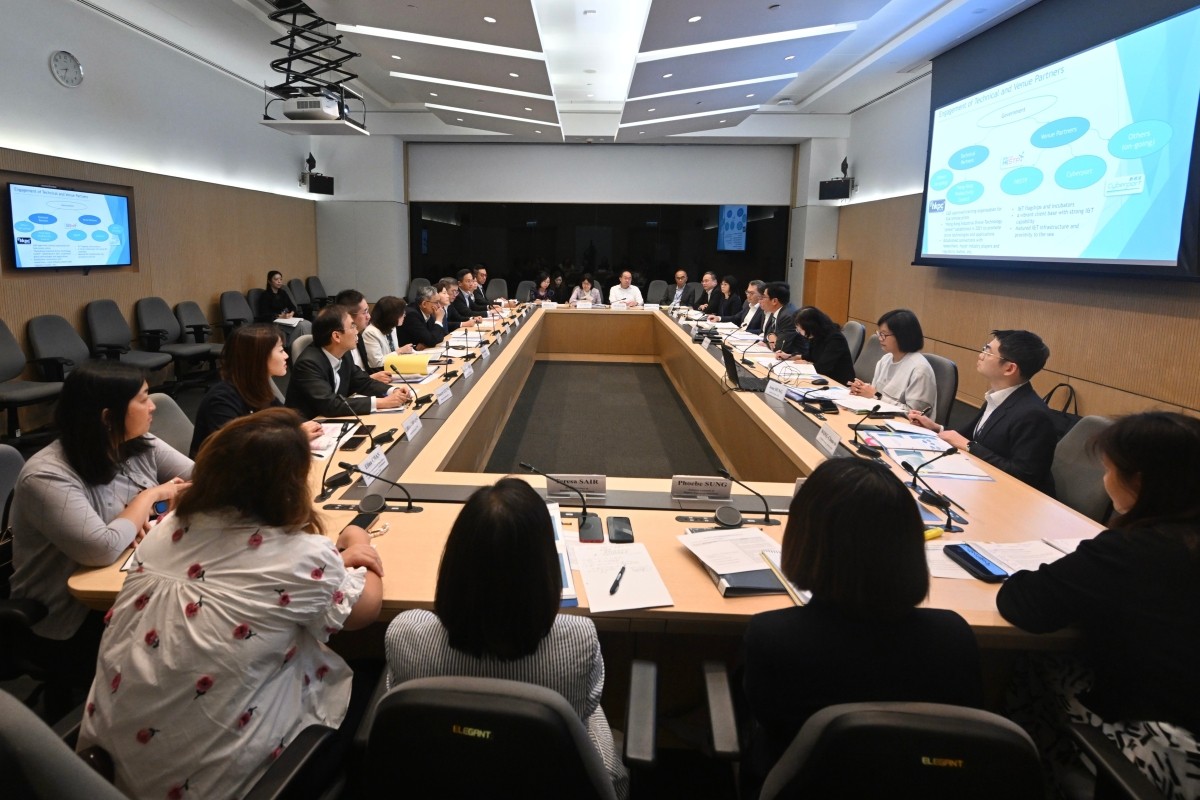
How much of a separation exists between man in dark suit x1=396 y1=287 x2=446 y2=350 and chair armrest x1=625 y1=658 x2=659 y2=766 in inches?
169

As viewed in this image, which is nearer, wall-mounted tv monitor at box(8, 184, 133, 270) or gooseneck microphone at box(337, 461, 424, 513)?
gooseneck microphone at box(337, 461, 424, 513)

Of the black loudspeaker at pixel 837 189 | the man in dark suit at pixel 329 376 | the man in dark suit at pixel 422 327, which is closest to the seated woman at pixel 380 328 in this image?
the man in dark suit at pixel 422 327

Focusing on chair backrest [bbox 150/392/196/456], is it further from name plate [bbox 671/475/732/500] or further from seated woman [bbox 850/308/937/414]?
seated woman [bbox 850/308/937/414]

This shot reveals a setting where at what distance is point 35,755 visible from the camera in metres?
0.71

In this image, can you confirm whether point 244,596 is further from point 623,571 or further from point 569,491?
point 569,491

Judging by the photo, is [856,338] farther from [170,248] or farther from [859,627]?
[170,248]

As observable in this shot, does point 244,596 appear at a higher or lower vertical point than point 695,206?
lower

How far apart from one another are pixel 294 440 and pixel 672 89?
20.5 feet

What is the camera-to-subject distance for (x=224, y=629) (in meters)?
1.11

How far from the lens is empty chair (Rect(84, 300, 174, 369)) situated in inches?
205

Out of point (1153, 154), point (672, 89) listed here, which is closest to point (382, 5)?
point (672, 89)

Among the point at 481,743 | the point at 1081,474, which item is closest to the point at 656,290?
the point at 1081,474

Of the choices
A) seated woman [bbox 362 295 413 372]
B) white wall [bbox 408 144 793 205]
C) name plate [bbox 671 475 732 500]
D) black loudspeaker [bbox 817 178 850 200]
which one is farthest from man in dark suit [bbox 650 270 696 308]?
name plate [bbox 671 475 732 500]

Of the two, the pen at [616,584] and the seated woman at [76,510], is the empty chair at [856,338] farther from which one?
the seated woman at [76,510]
